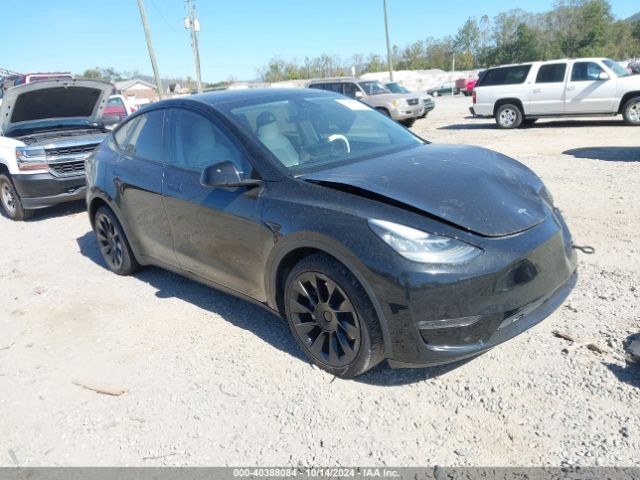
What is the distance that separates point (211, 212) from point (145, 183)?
1015mm

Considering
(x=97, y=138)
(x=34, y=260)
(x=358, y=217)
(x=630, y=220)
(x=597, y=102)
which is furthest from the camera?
(x=597, y=102)

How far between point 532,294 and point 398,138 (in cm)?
180

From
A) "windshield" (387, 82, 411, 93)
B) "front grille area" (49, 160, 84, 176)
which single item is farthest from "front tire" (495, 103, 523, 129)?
"front grille area" (49, 160, 84, 176)

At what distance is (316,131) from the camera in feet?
12.4

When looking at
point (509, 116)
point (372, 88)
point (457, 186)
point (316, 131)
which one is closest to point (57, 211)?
point (316, 131)

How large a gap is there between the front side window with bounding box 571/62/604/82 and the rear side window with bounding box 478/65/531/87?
125cm

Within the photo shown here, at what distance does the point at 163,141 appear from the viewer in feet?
13.8

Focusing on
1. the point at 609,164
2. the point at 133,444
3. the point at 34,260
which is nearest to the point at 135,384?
the point at 133,444

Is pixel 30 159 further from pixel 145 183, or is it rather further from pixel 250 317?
pixel 250 317

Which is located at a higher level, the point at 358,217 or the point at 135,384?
the point at 358,217

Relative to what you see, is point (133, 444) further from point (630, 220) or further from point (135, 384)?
point (630, 220)

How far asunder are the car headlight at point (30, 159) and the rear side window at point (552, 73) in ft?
40.6

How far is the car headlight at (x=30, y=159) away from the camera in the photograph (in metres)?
7.54

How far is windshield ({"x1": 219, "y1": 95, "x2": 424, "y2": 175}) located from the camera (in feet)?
11.4
